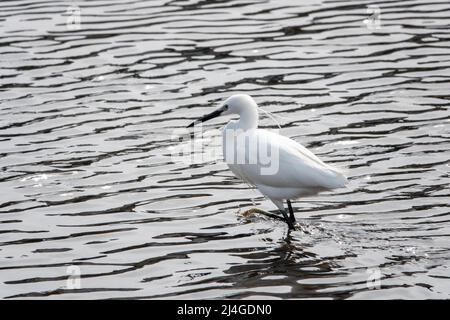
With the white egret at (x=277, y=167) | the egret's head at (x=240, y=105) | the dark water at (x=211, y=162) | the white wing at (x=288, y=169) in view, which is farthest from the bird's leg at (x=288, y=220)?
the egret's head at (x=240, y=105)

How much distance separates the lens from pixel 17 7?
17547 millimetres

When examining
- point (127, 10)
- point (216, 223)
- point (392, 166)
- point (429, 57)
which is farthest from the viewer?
point (127, 10)

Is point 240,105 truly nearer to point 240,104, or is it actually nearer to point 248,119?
point 240,104

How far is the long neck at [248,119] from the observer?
10.4 meters

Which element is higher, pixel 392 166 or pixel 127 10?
pixel 127 10

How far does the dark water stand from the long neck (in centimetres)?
83

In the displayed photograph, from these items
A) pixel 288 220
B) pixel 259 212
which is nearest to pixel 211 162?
pixel 259 212

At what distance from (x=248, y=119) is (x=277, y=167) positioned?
0.71 meters

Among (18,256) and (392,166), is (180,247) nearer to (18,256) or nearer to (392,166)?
(18,256)

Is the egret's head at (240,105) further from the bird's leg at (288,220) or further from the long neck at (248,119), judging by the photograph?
the bird's leg at (288,220)

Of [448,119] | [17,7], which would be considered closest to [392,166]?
[448,119]

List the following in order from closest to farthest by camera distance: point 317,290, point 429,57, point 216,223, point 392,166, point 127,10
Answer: point 317,290
point 216,223
point 392,166
point 429,57
point 127,10

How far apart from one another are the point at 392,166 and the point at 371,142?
790mm

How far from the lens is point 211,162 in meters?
11.9
